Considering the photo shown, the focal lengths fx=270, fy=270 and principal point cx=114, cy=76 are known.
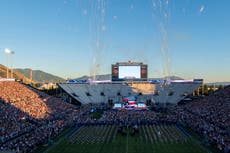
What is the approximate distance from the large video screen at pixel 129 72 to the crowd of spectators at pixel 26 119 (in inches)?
827

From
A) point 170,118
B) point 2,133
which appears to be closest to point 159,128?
point 170,118

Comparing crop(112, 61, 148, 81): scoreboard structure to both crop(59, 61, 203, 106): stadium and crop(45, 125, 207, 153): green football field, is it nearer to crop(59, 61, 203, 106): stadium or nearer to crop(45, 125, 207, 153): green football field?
Result: crop(59, 61, 203, 106): stadium

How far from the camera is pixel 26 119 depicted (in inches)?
1590

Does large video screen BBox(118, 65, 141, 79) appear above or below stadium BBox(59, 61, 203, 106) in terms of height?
above

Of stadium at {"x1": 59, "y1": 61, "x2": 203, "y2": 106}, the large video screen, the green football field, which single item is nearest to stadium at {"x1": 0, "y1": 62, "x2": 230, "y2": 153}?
the green football field

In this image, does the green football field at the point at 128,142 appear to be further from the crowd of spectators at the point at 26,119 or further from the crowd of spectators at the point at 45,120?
the crowd of spectators at the point at 26,119

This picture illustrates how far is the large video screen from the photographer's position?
73500 mm

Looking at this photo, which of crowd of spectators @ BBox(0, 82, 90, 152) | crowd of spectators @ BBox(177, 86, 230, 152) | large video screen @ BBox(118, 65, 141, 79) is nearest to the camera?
crowd of spectators @ BBox(177, 86, 230, 152)

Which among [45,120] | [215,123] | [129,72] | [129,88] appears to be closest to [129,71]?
[129,72]

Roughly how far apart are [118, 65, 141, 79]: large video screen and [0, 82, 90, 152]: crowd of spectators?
21.0 meters

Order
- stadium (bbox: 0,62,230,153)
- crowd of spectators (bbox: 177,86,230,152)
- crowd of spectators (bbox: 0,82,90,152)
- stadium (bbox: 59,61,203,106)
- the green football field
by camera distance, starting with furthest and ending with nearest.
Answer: stadium (bbox: 59,61,203,106) → crowd of spectators (bbox: 0,82,90,152) → crowd of spectators (bbox: 177,86,230,152) → stadium (bbox: 0,62,230,153) → the green football field

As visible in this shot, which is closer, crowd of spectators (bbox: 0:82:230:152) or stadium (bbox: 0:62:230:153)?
stadium (bbox: 0:62:230:153)

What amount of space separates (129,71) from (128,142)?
146ft

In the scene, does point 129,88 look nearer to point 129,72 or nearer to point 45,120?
A: point 129,72
